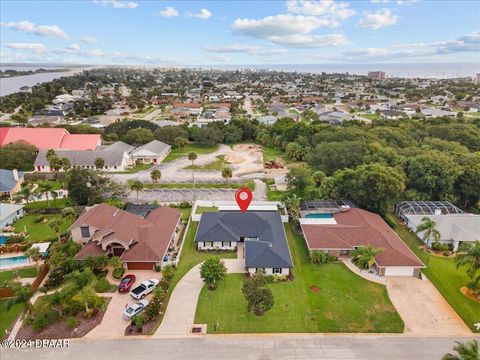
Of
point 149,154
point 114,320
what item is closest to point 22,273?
point 114,320

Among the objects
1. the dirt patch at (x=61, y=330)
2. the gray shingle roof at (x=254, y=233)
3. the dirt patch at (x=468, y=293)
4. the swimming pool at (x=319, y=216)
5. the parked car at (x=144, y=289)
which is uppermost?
the gray shingle roof at (x=254, y=233)

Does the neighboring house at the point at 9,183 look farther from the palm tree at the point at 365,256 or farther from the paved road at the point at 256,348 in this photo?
the palm tree at the point at 365,256

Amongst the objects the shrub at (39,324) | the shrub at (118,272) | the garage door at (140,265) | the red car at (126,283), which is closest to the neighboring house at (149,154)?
the garage door at (140,265)

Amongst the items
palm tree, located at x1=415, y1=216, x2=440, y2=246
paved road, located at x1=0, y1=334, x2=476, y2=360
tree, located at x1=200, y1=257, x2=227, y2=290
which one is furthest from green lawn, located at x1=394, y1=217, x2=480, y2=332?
tree, located at x1=200, y1=257, x2=227, y2=290

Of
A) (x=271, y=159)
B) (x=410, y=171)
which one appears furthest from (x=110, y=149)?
(x=410, y=171)

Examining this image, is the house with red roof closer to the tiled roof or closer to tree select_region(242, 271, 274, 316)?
the tiled roof
